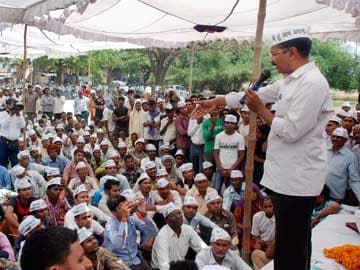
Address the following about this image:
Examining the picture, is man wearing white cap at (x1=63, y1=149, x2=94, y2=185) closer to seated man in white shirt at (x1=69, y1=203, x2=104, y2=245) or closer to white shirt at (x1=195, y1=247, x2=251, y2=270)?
seated man in white shirt at (x1=69, y1=203, x2=104, y2=245)

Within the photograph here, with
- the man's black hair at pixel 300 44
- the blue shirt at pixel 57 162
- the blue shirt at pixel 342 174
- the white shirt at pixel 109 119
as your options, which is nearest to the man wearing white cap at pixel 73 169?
the blue shirt at pixel 57 162

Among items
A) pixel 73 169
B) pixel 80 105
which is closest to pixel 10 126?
pixel 73 169

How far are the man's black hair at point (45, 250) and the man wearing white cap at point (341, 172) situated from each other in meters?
3.97

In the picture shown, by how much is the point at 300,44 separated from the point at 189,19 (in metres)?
4.70

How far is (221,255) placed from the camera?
14.6ft

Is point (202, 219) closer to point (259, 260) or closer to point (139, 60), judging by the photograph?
point (259, 260)

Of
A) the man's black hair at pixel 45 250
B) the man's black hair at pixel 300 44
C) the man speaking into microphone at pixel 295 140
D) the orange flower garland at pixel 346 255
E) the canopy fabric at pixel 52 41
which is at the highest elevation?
the canopy fabric at pixel 52 41

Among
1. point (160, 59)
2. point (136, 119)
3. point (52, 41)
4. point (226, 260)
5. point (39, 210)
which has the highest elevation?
point (160, 59)

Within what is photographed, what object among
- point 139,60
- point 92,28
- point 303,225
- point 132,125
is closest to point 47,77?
point 139,60

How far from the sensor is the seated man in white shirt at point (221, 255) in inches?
172

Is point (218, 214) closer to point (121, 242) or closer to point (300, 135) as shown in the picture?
point (121, 242)

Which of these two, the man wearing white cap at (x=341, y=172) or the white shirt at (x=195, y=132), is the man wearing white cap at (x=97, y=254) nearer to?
the man wearing white cap at (x=341, y=172)

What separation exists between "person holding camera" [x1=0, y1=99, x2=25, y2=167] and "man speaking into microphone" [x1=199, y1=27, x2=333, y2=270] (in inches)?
277

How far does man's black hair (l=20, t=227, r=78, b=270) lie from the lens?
1604mm
